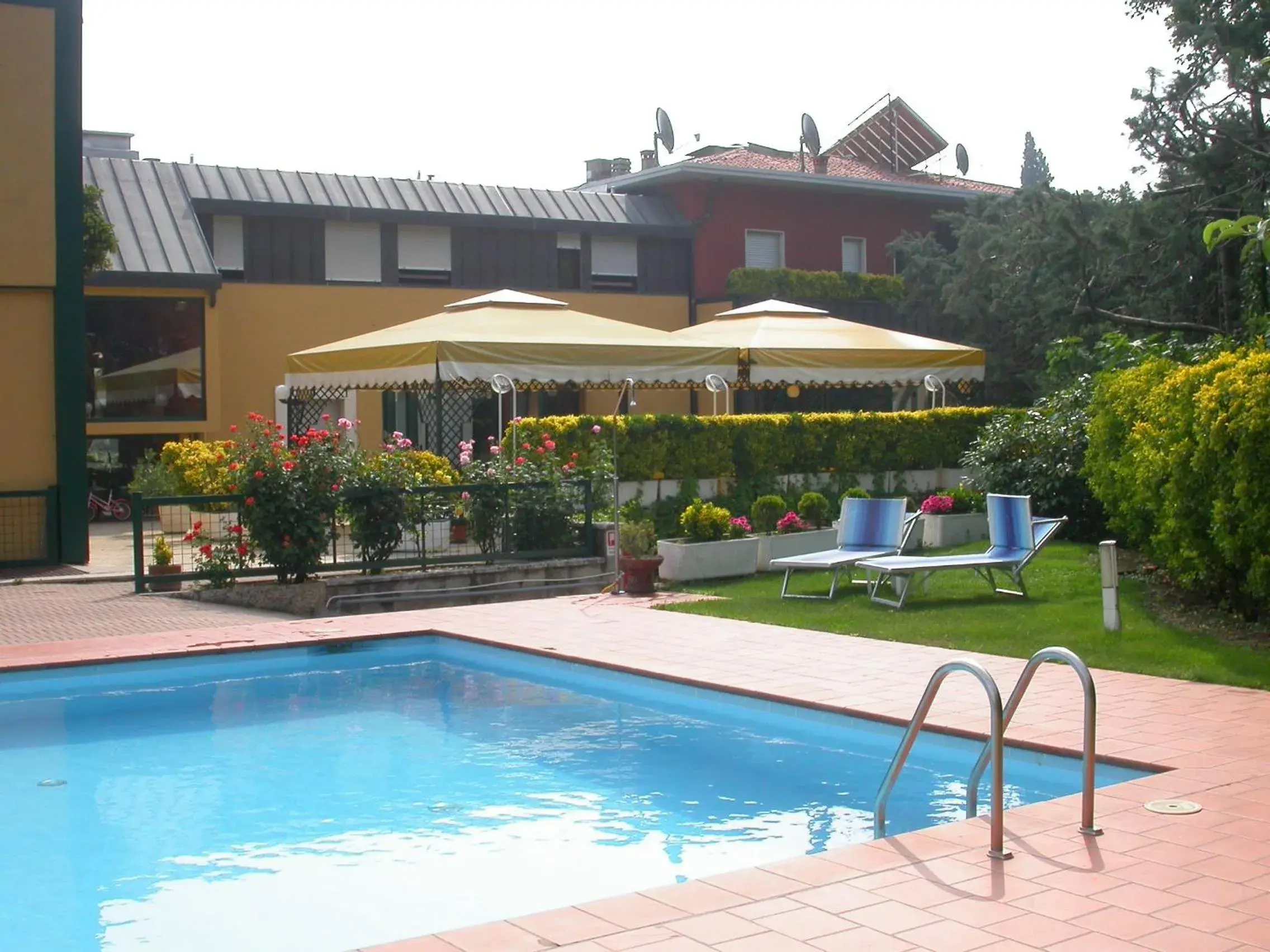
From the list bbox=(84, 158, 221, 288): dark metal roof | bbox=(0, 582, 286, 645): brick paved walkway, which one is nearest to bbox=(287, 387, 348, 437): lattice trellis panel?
bbox=(84, 158, 221, 288): dark metal roof

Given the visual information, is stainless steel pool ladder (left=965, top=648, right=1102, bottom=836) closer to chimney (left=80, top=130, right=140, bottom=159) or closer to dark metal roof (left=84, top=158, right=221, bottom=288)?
dark metal roof (left=84, top=158, right=221, bottom=288)

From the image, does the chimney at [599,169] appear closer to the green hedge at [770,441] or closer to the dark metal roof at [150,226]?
the dark metal roof at [150,226]

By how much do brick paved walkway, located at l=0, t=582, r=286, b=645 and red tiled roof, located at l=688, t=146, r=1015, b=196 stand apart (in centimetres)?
1957

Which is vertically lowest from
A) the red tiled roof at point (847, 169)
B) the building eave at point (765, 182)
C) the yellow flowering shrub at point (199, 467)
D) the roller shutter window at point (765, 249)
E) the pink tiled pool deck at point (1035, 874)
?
the pink tiled pool deck at point (1035, 874)

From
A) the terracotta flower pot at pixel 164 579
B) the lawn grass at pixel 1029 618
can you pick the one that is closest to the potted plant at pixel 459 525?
the lawn grass at pixel 1029 618

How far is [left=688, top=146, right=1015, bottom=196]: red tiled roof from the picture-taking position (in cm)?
3334

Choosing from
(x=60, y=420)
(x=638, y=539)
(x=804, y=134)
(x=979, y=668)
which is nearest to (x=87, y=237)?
(x=60, y=420)

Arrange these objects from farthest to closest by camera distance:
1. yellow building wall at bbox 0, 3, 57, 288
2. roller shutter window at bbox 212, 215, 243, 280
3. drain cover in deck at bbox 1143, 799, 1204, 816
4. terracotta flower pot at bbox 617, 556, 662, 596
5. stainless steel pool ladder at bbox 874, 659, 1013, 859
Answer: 1. roller shutter window at bbox 212, 215, 243, 280
2. yellow building wall at bbox 0, 3, 57, 288
3. terracotta flower pot at bbox 617, 556, 662, 596
4. drain cover in deck at bbox 1143, 799, 1204, 816
5. stainless steel pool ladder at bbox 874, 659, 1013, 859

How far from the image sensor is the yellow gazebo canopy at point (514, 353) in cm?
1722

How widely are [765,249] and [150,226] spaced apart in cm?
1376

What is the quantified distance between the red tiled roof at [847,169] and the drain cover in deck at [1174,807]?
25.9 meters

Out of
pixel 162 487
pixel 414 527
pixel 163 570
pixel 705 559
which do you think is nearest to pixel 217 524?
pixel 163 570

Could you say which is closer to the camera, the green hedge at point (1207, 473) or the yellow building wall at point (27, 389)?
the green hedge at point (1207, 473)

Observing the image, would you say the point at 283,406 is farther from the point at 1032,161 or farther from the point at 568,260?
Result: the point at 1032,161
